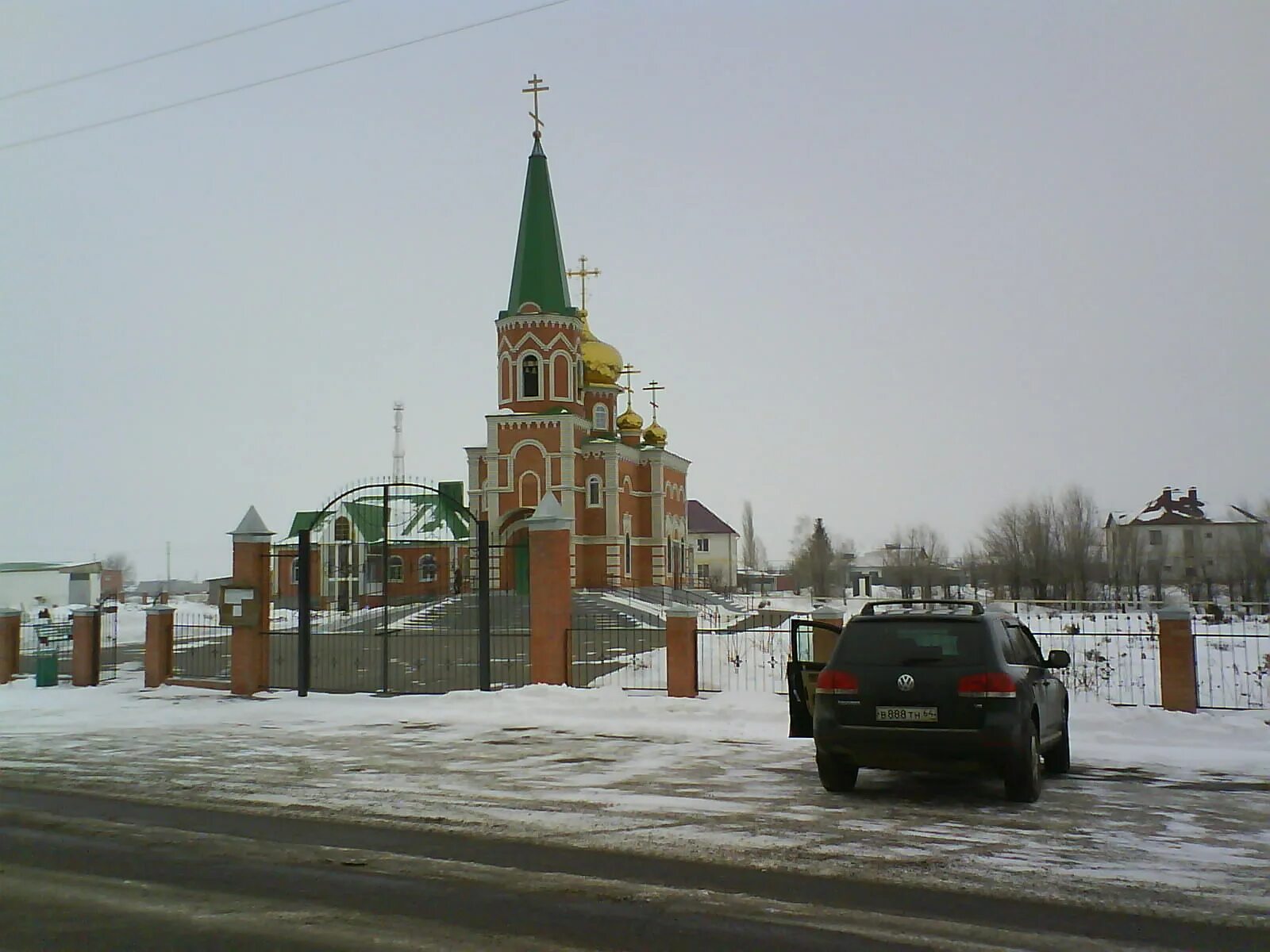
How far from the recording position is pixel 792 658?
37.2 feet

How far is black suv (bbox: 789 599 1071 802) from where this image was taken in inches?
331

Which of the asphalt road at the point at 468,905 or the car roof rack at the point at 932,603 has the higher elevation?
the car roof rack at the point at 932,603

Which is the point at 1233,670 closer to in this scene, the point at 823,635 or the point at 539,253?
the point at 823,635

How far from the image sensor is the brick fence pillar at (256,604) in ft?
57.5

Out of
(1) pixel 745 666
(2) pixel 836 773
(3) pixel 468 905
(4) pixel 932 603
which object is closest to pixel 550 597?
(4) pixel 932 603

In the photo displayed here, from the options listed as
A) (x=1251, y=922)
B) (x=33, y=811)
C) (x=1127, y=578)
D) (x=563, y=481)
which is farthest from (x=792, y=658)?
(x=1127, y=578)

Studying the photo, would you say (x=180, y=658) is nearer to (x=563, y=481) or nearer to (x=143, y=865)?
(x=563, y=481)

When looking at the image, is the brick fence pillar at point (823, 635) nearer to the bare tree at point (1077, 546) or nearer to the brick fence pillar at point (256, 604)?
the brick fence pillar at point (256, 604)

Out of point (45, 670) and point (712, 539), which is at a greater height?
point (712, 539)

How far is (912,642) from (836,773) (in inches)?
51.0

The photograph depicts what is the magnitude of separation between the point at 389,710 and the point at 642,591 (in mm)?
33916

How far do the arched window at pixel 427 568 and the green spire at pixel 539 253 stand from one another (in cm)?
1389

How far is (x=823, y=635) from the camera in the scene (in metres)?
15.1

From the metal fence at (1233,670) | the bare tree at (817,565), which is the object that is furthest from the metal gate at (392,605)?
the bare tree at (817,565)
